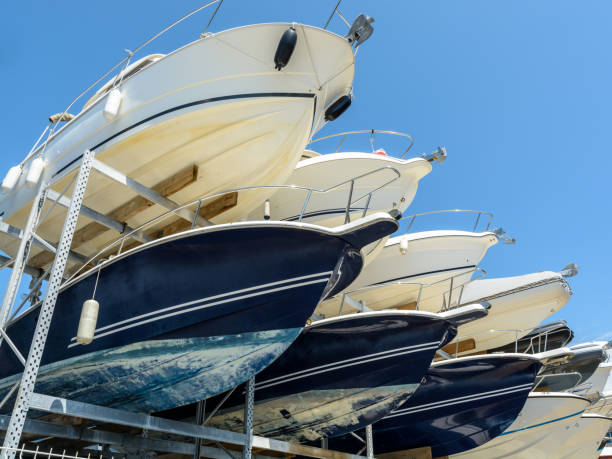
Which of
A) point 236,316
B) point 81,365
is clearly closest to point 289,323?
point 236,316

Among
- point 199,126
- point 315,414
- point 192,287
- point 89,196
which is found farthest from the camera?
point 315,414

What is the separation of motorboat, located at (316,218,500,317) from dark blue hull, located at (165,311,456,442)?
78.5 inches

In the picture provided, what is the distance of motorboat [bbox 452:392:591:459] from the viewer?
314 inches

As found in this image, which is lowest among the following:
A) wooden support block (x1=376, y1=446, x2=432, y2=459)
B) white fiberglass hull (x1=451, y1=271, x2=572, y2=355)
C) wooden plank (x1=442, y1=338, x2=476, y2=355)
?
wooden support block (x1=376, y1=446, x2=432, y2=459)

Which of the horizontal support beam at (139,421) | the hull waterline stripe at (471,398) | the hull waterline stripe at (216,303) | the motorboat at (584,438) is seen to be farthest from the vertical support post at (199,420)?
the motorboat at (584,438)

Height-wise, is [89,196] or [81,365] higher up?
[89,196]

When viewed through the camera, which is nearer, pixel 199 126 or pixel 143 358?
pixel 143 358

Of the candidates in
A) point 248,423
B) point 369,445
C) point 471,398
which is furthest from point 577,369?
point 248,423

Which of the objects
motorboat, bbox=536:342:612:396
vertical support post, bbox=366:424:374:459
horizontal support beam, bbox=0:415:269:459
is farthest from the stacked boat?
motorboat, bbox=536:342:612:396

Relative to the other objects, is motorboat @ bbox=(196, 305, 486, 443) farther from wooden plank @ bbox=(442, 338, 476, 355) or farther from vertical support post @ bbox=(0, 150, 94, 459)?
wooden plank @ bbox=(442, 338, 476, 355)

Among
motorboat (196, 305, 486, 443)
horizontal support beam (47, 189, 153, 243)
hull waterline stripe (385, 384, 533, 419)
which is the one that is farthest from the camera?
hull waterline stripe (385, 384, 533, 419)

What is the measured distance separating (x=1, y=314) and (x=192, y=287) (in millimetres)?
1359

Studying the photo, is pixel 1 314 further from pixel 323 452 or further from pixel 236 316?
pixel 323 452

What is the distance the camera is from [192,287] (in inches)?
147
